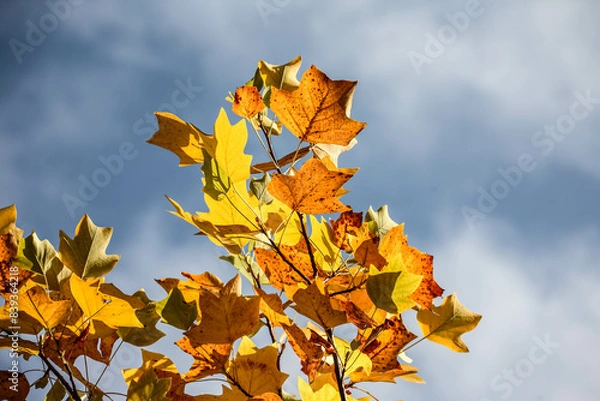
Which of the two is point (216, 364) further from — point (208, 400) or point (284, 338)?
point (284, 338)

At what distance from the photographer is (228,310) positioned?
72cm

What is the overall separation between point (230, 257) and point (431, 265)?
0.39 m

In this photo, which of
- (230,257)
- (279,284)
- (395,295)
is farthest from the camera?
(230,257)

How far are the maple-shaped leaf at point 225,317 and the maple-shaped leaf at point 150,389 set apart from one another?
0.34 ft

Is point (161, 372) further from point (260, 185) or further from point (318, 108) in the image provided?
point (318, 108)

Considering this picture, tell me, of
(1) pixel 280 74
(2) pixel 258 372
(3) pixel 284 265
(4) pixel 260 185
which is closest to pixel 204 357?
(2) pixel 258 372

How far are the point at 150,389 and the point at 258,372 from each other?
0.56 feet

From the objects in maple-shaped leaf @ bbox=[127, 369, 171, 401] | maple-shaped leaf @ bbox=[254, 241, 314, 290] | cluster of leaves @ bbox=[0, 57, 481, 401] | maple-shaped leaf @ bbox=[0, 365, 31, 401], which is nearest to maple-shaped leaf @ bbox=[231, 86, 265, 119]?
cluster of leaves @ bbox=[0, 57, 481, 401]

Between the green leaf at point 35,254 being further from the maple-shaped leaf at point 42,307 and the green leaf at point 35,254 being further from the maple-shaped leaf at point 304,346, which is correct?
the maple-shaped leaf at point 304,346

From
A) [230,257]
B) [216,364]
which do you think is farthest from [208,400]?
[230,257]

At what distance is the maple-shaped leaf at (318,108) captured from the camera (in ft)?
2.33

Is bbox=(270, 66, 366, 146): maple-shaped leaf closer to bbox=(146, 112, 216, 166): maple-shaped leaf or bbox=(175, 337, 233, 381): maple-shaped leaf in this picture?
bbox=(146, 112, 216, 166): maple-shaped leaf

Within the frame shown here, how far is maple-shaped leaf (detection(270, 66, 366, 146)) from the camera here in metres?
0.71

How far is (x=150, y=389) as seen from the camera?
77cm
